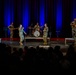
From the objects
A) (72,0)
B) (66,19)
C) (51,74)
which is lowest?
(51,74)

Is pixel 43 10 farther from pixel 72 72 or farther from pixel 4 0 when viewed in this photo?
pixel 72 72

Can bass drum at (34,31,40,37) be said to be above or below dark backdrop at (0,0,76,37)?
below

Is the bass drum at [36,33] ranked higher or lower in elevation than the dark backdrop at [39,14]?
lower

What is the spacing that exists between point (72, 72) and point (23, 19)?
16.6 m

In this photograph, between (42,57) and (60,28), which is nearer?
(42,57)

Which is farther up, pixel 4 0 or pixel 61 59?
pixel 4 0

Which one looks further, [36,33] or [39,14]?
[39,14]

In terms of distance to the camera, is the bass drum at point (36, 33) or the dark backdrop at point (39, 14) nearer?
the bass drum at point (36, 33)

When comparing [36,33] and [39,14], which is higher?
[39,14]

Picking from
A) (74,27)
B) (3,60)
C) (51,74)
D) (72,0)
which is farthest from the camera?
(72,0)

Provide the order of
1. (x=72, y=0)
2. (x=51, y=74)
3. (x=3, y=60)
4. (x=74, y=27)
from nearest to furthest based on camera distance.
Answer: (x=51, y=74), (x=3, y=60), (x=74, y=27), (x=72, y=0)

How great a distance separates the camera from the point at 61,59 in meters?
6.54

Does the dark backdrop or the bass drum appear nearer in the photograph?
the bass drum

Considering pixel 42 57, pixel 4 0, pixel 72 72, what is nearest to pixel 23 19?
pixel 4 0
